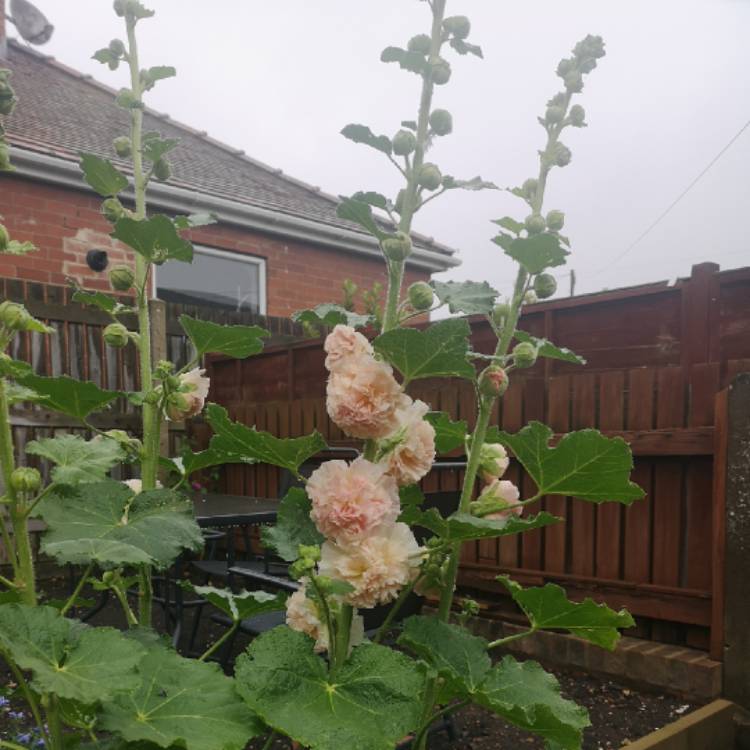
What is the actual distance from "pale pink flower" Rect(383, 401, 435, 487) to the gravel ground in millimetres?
1808

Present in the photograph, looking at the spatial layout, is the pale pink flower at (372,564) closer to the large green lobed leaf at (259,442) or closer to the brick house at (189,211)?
the large green lobed leaf at (259,442)

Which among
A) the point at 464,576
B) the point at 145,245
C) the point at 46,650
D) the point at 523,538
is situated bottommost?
the point at 464,576

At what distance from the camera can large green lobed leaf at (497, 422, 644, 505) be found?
2.89 ft

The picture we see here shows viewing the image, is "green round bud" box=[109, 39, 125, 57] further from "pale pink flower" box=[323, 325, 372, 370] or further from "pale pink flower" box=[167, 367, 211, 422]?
"pale pink flower" box=[323, 325, 372, 370]

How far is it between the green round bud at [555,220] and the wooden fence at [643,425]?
2.08m

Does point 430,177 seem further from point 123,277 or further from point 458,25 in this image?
point 123,277

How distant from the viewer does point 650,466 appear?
10.1 ft

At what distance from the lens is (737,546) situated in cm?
254

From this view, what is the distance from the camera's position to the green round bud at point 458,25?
40.2 inches

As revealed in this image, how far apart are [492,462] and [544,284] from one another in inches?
11.0

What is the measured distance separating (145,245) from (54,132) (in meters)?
7.57

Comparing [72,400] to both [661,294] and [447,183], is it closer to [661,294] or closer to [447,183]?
[447,183]

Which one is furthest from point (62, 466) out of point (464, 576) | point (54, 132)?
point (54, 132)

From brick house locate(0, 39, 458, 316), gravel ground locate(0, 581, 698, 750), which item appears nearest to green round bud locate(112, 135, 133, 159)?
gravel ground locate(0, 581, 698, 750)
